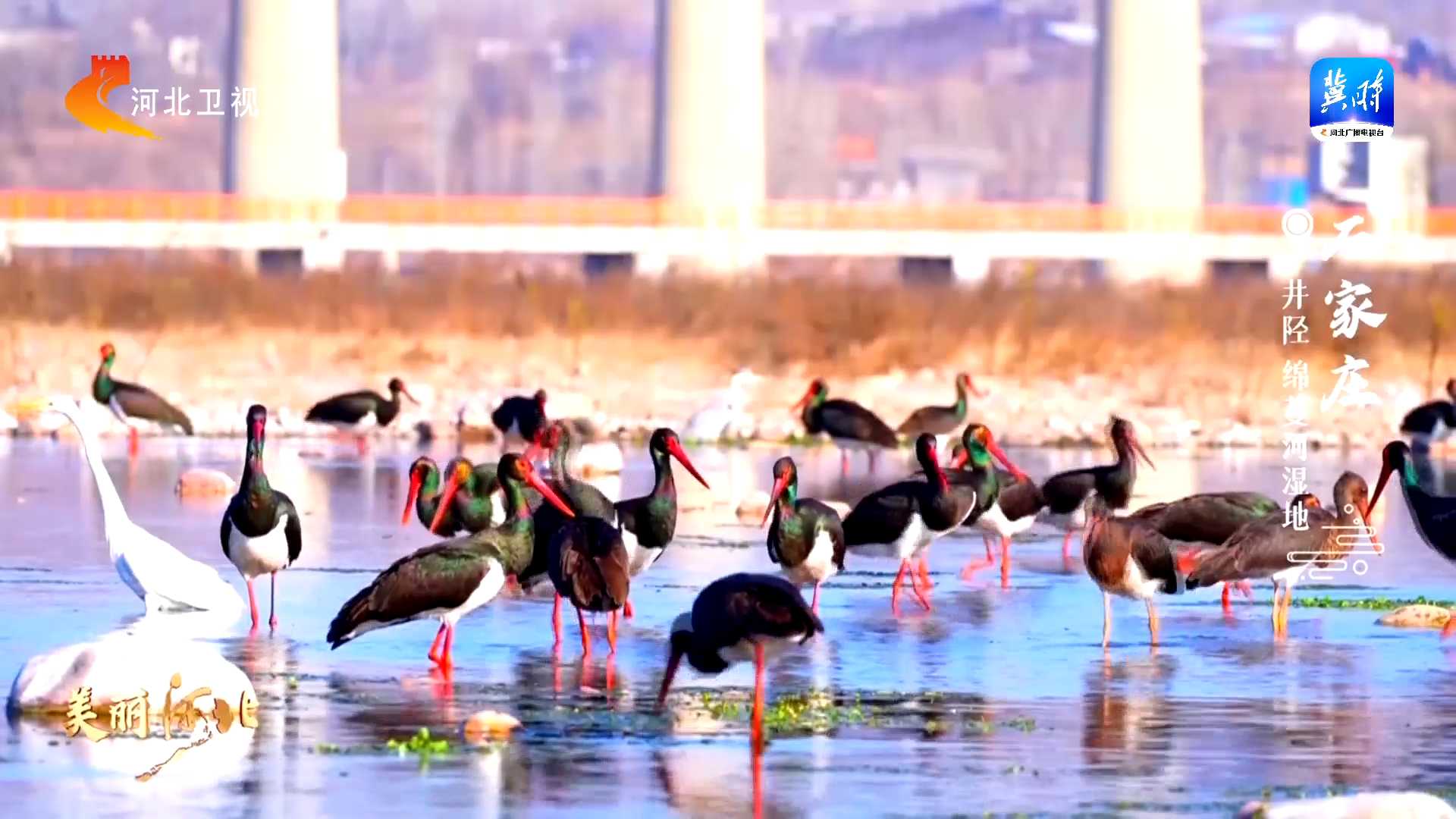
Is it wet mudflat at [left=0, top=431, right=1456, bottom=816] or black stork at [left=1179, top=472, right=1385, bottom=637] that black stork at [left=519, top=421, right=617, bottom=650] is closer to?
wet mudflat at [left=0, top=431, right=1456, bottom=816]

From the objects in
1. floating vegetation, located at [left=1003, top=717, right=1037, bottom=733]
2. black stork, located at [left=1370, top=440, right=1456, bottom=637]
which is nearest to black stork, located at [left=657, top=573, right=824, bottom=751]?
floating vegetation, located at [left=1003, top=717, right=1037, bottom=733]

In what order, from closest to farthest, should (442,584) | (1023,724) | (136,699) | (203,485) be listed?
(136,699) < (1023,724) < (442,584) < (203,485)

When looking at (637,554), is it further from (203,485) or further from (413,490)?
(203,485)

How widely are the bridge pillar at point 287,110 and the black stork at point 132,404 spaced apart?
136ft

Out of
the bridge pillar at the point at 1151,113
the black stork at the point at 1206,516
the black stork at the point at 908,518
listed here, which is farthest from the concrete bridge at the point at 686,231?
the black stork at the point at 908,518

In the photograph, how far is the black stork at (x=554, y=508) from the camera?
1722 centimetres

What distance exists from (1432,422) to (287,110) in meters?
46.4

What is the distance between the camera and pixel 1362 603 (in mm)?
19688

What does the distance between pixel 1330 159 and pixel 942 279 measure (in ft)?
75.1

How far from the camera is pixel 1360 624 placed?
60.8ft

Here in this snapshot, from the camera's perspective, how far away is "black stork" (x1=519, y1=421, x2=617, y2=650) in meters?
17.2

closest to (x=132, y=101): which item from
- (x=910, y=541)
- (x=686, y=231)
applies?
(x=686, y=231)

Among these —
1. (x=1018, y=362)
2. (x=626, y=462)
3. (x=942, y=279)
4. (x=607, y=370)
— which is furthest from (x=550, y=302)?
(x=942, y=279)

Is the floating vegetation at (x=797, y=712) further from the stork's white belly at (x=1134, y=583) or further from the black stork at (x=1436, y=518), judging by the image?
the black stork at (x=1436, y=518)
